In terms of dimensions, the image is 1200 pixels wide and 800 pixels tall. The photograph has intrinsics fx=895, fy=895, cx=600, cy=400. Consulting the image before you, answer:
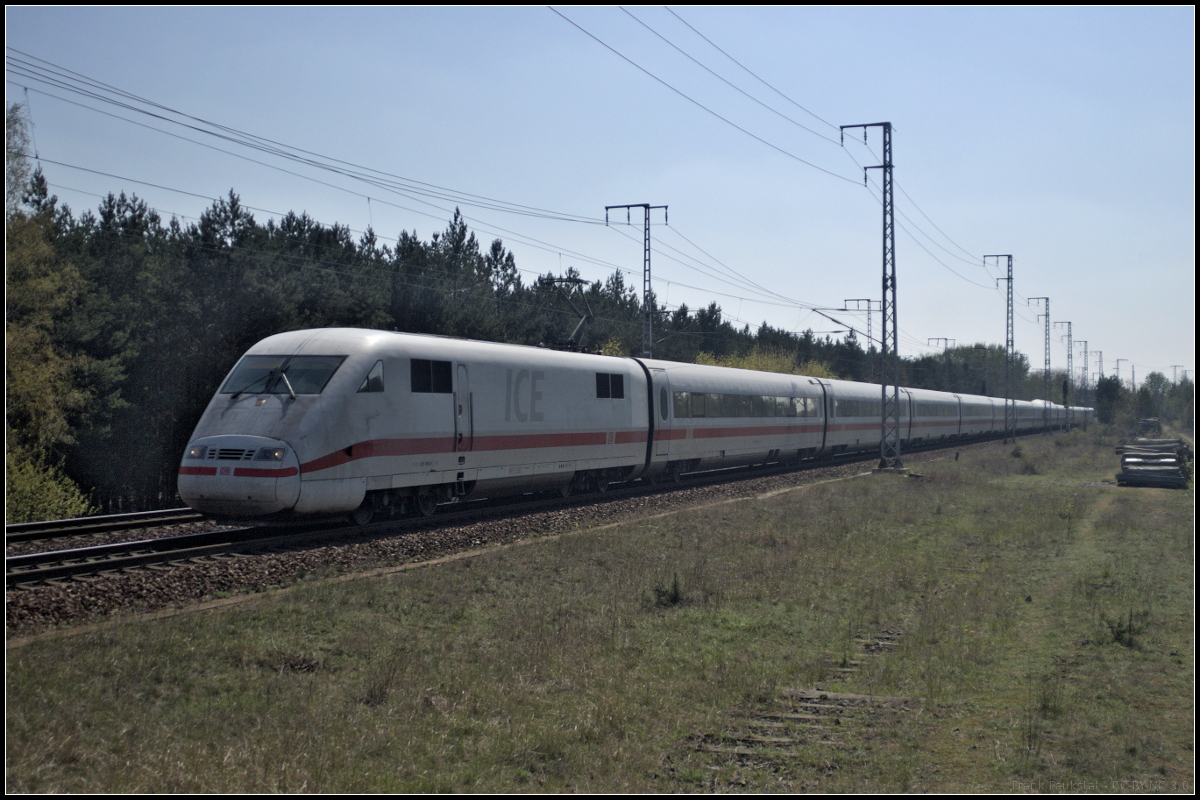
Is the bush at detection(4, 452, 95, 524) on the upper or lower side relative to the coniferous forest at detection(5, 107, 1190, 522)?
lower

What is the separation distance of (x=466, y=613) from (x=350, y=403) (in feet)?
18.4

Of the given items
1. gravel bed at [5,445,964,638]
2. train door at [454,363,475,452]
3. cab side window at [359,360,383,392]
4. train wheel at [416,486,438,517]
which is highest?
cab side window at [359,360,383,392]

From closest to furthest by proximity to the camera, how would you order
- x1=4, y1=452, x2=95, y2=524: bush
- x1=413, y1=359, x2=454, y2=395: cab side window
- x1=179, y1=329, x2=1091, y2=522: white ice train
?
x1=179, y1=329, x2=1091, y2=522: white ice train < x1=413, y1=359, x2=454, y2=395: cab side window < x1=4, y1=452, x2=95, y2=524: bush

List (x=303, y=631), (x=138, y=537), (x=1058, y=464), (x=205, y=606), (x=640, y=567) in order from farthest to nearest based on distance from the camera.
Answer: (x=1058, y=464) → (x=138, y=537) → (x=640, y=567) → (x=205, y=606) → (x=303, y=631)

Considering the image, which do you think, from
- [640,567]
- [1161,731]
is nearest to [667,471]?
[640,567]

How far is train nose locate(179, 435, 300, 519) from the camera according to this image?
43.9 feet

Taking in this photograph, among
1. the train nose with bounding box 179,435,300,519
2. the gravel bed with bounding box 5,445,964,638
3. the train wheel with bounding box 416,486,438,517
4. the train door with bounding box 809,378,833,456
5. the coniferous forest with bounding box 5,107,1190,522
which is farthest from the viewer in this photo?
the train door with bounding box 809,378,833,456

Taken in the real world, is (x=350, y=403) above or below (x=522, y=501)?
above

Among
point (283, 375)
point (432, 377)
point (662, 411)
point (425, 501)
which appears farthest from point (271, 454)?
point (662, 411)

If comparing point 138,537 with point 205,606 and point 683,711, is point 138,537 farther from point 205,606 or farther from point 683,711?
point 683,711

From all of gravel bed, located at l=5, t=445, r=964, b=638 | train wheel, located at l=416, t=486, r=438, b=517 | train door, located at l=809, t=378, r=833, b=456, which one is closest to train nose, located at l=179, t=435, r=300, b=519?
gravel bed, located at l=5, t=445, r=964, b=638

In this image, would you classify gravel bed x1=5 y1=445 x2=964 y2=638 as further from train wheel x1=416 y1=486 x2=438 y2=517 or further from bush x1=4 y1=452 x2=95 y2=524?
bush x1=4 y1=452 x2=95 y2=524

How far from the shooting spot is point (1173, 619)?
10773 millimetres

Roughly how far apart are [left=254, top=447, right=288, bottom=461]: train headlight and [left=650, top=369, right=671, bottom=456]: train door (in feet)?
42.8
